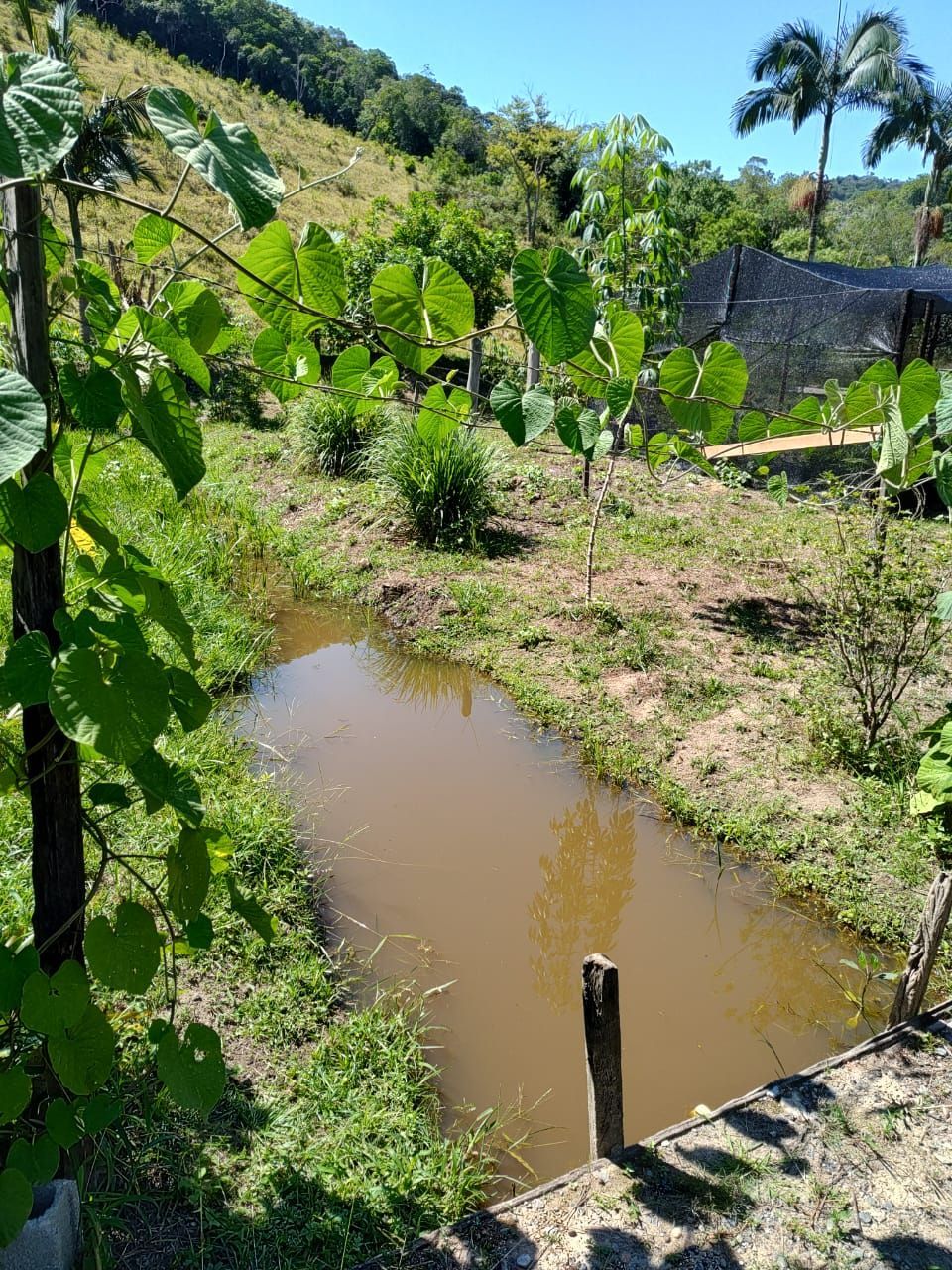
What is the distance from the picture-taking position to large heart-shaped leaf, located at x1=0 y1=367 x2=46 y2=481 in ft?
A: 2.25

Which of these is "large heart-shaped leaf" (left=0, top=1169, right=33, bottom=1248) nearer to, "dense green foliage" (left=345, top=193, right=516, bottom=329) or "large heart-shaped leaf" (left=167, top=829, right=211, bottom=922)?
"large heart-shaped leaf" (left=167, top=829, right=211, bottom=922)

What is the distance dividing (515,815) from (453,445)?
3420mm

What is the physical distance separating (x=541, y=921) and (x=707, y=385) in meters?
2.35

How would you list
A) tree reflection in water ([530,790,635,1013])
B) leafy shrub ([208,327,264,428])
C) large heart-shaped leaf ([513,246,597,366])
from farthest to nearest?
leafy shrub ([208,327,264,428]) → tree reflection in water ([530,790,635,1013]) → large heart-shaped leaf ([513,246,597,366])

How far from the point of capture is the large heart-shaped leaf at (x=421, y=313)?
965 mm

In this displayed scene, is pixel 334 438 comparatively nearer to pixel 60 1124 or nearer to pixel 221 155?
pixel 60 1124

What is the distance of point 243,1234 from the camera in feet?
5.58

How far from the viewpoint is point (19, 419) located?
2.31ft

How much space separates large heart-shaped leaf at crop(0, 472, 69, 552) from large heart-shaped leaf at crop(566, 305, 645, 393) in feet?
2.02

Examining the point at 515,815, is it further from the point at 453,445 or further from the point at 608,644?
the point at 453,445

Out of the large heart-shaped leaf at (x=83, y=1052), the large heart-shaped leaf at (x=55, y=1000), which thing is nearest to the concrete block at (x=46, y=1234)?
the large heart-shaped leaf at (x=83, y=1052)

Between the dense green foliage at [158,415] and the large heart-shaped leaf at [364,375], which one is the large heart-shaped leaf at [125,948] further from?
the large heart-shaped leaf at [364,375]

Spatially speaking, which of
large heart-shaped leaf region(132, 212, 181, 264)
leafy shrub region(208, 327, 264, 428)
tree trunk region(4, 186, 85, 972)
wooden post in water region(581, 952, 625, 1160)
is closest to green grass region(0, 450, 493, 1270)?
wooden post in water region(581, 952, 625, 1160)

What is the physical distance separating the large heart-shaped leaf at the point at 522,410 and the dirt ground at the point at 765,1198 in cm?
159
